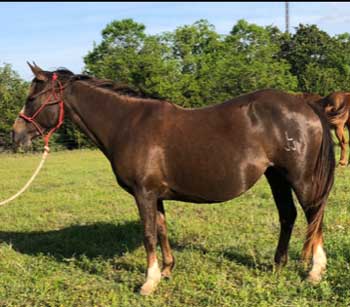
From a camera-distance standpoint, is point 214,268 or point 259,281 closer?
point 259,281

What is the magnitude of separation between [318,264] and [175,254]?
167 cm

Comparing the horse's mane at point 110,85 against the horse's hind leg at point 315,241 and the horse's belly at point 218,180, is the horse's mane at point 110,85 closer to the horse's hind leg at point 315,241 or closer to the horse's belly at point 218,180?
the horse's belly at point 218,180

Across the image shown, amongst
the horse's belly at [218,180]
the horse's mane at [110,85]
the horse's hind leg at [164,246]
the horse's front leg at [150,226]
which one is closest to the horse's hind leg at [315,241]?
the horse's belly at [218,180]

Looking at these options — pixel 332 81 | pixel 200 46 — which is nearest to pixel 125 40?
pixel 200 46

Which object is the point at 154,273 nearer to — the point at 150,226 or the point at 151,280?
A: the point at 151,280

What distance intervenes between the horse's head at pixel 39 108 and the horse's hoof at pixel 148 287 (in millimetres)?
1846

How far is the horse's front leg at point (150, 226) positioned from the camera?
439 centimetres

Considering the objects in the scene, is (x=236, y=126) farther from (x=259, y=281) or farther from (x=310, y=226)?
(x=259, y=281)

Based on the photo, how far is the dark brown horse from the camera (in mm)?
4352

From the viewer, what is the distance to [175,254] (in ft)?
17.4

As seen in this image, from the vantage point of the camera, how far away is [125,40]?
30203 mm

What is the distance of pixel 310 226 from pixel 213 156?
1.15 metres

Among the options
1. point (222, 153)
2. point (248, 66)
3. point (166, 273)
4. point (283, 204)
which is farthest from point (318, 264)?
point (248, 66)

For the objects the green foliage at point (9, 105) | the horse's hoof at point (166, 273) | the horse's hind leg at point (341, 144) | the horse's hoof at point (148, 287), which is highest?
the horse's hoof at point (148, 287)
